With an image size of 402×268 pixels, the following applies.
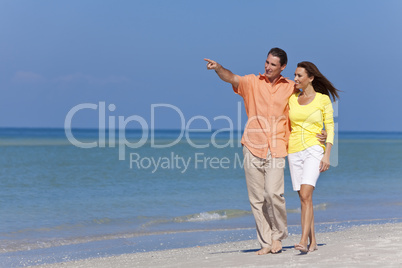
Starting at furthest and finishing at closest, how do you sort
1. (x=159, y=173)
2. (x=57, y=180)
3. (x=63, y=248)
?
(x=159, y=173) < (x=57, y=180) < (x=63, y=248)

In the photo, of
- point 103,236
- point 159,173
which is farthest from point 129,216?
point 159,173

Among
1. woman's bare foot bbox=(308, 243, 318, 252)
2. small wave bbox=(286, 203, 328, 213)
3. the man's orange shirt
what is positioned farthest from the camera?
small wave bbox=(286, 203, 328, 213)

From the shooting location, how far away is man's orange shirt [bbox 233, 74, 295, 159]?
491cm

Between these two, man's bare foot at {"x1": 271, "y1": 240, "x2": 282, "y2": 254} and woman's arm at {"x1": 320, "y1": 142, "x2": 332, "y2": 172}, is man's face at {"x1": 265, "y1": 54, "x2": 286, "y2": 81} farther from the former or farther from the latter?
man's bare foot at {"x1": 271, "y1": 240, "x2": 282, "y2": 254}

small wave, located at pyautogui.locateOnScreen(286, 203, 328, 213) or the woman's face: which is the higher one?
the woman's face

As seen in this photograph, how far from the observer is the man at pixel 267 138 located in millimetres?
4910

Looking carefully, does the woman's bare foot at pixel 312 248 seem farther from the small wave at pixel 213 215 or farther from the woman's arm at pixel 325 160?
the small wave at pixel 213 215

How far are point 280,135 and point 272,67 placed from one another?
59 centimetres

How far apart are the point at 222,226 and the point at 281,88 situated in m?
4.30

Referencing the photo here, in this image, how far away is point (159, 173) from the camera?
1784cm

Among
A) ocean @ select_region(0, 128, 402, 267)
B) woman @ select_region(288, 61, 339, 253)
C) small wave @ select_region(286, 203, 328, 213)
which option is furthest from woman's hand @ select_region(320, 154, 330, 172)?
small wave @ select_region(286, 203, 328, 213)

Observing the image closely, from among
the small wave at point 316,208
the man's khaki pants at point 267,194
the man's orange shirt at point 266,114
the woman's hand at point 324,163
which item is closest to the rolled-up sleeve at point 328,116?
the woman's hand at point 324,163

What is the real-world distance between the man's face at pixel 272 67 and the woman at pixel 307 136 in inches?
6.6

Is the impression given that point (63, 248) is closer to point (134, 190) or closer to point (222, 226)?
point (222, 226)
